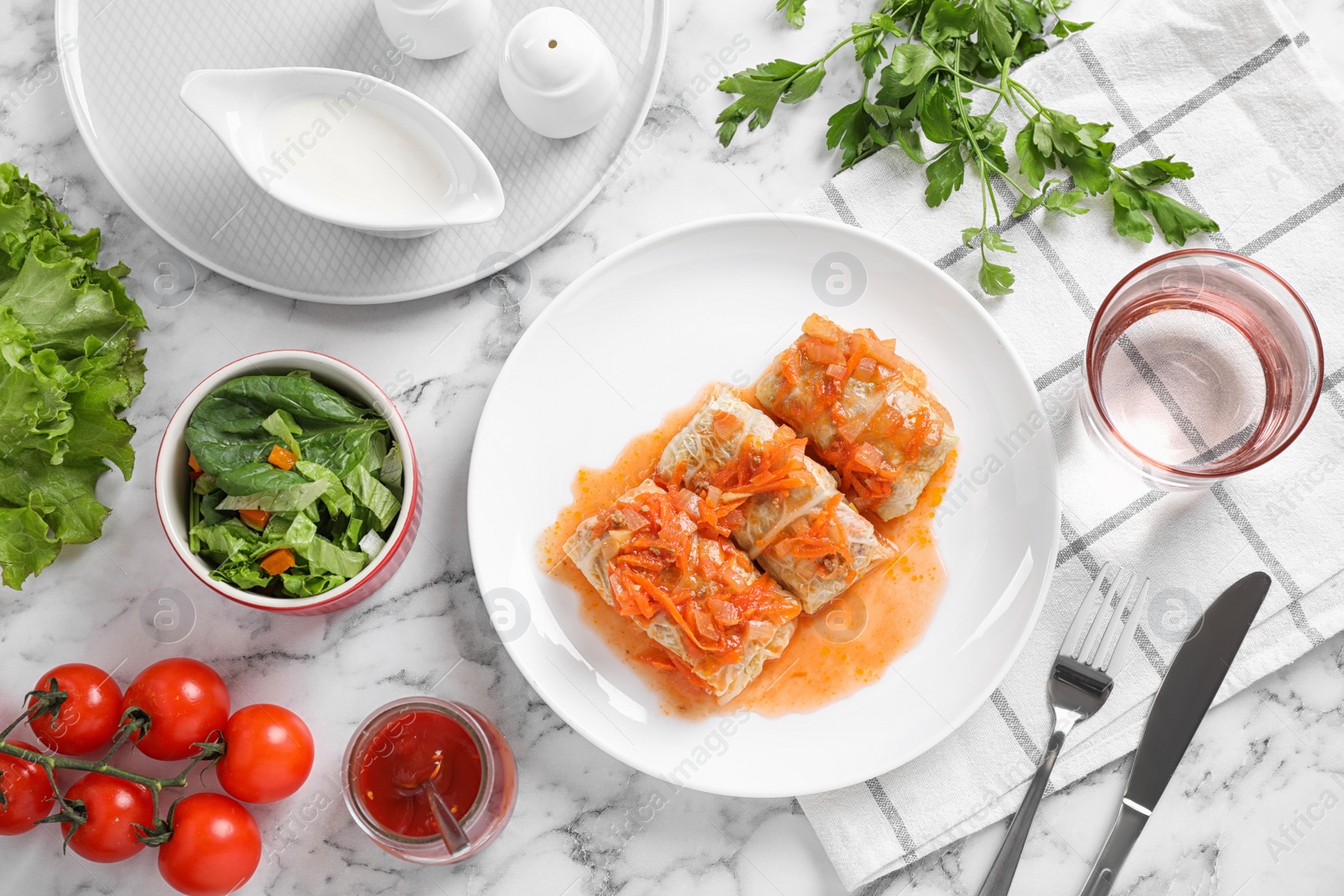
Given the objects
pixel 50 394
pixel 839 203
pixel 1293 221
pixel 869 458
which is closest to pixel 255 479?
pixel 50 394

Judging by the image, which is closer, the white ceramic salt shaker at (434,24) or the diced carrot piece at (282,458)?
the diced carrot piece at (282,458)

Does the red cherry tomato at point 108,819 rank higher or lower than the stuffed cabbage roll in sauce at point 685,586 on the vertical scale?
lower

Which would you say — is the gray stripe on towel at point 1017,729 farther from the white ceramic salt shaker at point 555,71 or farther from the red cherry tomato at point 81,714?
the red cherry tomato at point 81,714

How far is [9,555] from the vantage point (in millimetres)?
3092

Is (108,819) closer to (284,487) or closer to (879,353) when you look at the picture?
(284,487)

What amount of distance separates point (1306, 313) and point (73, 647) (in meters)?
4.83

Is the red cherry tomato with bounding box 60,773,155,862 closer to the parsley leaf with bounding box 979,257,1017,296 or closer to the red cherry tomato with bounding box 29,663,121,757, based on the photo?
the red cherry tomato with bounding box 29,663,121,757

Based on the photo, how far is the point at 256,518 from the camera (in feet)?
10.4

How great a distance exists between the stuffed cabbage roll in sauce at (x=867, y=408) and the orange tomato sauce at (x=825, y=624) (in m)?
0.20

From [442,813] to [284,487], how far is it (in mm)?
1233

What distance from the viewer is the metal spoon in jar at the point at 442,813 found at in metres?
3.10

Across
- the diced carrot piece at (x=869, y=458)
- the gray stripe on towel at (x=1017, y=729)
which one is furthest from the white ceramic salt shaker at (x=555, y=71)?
the gray stripe on towel at (x=1017, y=729)

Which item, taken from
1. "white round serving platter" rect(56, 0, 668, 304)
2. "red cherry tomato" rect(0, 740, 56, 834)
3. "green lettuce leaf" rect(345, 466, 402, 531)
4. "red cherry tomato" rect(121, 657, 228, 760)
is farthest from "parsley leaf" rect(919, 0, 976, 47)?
"red cherry tomato" rect(0, 740, 56, 834)

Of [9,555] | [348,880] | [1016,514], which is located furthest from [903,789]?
[9,555]
